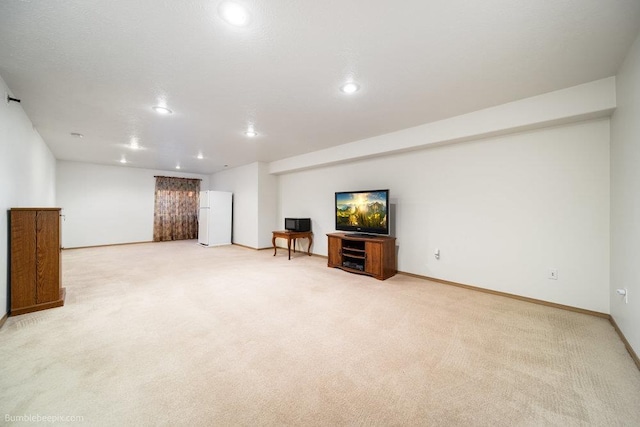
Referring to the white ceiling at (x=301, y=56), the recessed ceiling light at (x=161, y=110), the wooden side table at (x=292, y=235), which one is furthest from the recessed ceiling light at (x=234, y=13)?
the wooden side table at (x=292, y=235)

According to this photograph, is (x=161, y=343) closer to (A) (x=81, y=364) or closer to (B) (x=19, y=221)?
(A) (x=81, y=364)

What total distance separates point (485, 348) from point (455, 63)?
98.0 inches

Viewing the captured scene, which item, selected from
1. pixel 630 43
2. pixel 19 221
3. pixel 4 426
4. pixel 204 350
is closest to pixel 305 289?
pixel 204 350

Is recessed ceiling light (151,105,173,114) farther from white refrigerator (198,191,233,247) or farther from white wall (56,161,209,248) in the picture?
white wall (56,161,209,248)

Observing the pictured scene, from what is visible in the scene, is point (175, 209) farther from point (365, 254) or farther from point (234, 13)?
point (234, 13)

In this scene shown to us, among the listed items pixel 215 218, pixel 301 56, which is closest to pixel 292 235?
pixel 215 218

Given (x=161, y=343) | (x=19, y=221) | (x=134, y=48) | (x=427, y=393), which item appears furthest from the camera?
(x=19, y=221)

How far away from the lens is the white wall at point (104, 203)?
6.77 meters

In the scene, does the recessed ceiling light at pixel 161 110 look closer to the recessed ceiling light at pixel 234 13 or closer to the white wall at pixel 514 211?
the recessed ceiling light at pixel 234 13

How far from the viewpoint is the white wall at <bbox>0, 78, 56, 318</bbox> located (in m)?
2.51

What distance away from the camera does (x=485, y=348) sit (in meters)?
2.08

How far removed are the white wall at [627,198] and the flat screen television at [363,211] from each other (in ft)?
8.24

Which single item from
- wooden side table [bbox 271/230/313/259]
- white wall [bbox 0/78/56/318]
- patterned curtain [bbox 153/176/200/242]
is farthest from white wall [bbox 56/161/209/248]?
wooden side table [bbox 271/230/313/259]

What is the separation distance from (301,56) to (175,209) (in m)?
8.08
